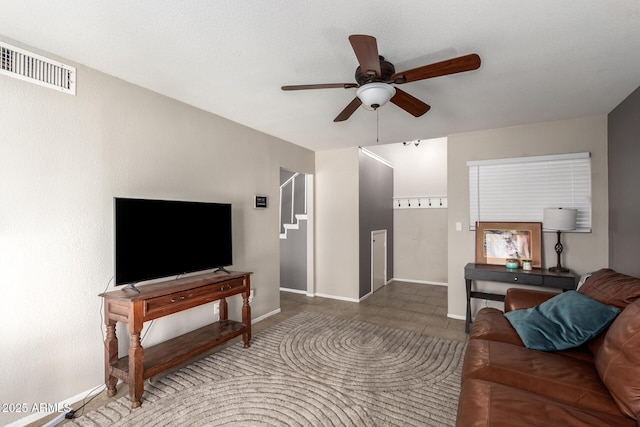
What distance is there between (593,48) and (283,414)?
10.3 ft

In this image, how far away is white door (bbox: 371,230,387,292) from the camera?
211 inches

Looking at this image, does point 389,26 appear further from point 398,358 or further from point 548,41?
point 398,358

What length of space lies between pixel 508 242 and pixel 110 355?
4072mm

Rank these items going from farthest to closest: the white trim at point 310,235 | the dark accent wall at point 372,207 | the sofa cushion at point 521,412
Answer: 1. the white trim at point 310,235
2. the dark accent wall at point 372,207
3. the sofa cushion at point 521,412

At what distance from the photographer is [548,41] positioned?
1.90 metres

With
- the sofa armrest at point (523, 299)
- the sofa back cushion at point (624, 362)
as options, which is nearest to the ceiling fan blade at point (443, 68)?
Result: the sofa back cushion at point (624, 362)

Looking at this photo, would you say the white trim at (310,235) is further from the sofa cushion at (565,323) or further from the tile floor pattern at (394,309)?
the sofa cushion at (565,323)

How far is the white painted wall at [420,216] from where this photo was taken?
584cm

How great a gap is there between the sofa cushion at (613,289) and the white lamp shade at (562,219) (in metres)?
0.97

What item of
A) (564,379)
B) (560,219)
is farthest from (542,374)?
(560,219)

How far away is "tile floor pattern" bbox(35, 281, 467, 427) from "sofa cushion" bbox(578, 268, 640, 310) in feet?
4.70

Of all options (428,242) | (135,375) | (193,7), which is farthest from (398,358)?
(428,242)

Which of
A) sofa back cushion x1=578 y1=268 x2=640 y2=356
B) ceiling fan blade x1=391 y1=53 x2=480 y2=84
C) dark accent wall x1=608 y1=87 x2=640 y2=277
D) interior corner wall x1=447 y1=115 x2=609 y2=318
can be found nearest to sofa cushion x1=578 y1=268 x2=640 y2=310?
sofa back cushion x1=578 y1=268 x2=640 y2=356

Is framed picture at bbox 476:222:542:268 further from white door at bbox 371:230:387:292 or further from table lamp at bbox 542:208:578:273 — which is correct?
white door at bbox 371:230:387:292
